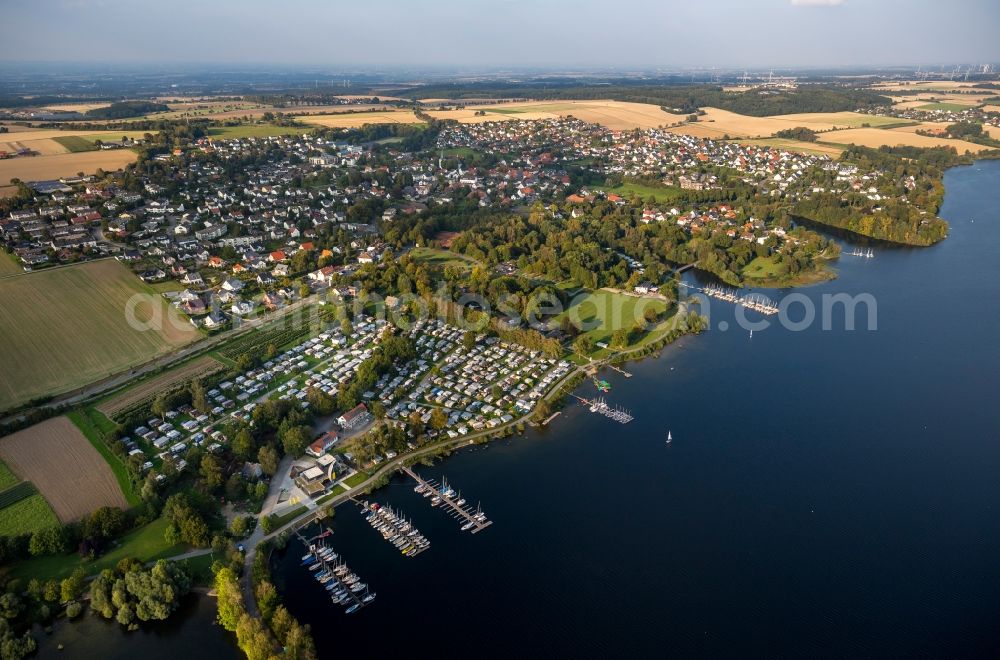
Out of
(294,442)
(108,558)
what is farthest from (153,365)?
(108,558)

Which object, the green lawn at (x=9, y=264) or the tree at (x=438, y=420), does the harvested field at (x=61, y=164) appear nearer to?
the green lawn at (x=9, y=264)

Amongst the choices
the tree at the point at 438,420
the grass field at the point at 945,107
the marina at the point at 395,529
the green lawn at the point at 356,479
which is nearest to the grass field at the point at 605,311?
the tree at the point at 438,420

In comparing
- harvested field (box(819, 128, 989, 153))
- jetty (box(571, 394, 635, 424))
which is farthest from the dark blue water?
harvested field (box(819, 128, 989, 153))

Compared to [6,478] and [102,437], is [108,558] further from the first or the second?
[102,437]

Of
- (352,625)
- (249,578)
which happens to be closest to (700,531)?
(352,625)

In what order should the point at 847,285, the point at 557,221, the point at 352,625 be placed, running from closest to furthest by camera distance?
the point at 352,625 < the point at 847,285 < the point at 557,221

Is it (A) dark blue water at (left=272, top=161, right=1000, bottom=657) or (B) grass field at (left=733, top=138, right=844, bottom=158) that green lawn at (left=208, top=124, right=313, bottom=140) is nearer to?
(B) grass field at (left=733, top=138, right=844, bottom=158)

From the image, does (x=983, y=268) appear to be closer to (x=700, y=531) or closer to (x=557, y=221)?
(x=557, y=221)
